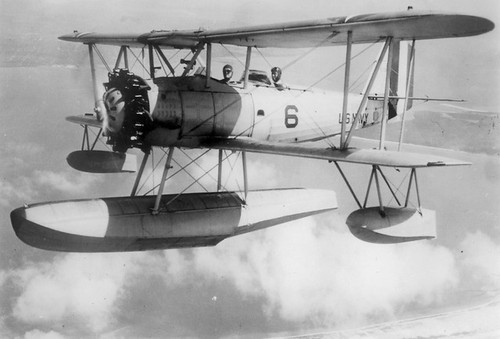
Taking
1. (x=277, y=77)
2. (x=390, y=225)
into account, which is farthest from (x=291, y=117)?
(x=390, y=225)

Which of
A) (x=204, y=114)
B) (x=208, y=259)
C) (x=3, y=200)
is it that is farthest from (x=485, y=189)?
(x=3, y=200)

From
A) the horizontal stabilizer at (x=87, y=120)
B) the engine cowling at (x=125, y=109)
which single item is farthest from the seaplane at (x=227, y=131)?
the horizontal stabilizer at (x=87, y=120)

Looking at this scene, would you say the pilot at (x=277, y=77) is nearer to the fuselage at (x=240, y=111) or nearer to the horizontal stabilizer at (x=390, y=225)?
the fuselage at (x=240, y=111)

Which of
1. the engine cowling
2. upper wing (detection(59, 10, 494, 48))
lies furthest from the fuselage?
upper wing (detection(59, 10, 494, 48))

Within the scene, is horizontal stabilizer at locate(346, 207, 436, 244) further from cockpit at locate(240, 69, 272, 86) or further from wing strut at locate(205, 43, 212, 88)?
wing strut at locate(205, 43, 212, 88)

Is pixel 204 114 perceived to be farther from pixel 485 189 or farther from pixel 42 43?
pixel 485 189
